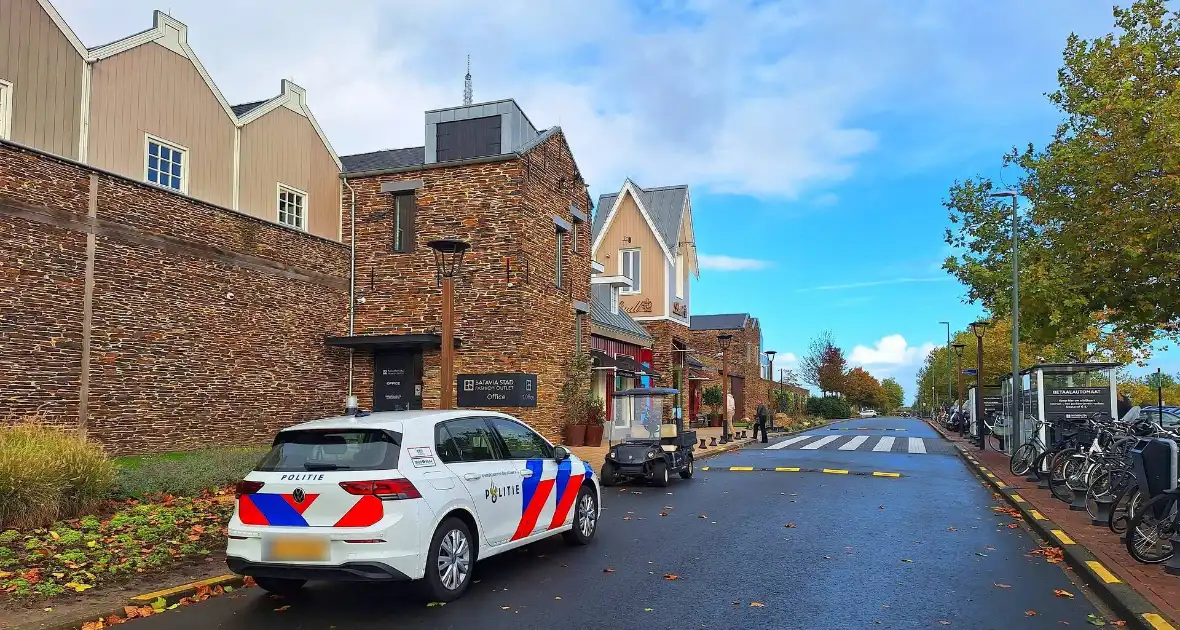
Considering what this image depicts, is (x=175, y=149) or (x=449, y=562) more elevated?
(x=175, y=149)

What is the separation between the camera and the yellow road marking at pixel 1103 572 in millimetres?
6938

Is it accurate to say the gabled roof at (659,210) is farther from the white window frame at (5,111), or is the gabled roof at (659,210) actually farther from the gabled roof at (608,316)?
the white window frame at (5,111)

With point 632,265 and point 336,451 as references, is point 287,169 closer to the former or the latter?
point 336,451

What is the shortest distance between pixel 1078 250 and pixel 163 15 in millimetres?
20097

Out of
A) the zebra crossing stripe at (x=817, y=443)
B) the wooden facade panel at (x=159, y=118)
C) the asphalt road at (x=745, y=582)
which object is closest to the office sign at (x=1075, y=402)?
the asphalt road at (x=745, y=582)

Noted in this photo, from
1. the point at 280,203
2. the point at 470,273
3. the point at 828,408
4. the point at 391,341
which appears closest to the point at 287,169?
the point at 280,203

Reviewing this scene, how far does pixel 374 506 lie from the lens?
6.18m

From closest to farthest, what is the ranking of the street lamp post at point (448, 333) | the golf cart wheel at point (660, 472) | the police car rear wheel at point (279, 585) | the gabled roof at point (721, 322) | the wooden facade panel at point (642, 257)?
the police car rear wheel at point (279, 585), the street lamp post at point (448, 333), the golf cart wheel at point (660, 472), the wooden facade panel at point (642, 257), the gabled roof at point (721, 322)

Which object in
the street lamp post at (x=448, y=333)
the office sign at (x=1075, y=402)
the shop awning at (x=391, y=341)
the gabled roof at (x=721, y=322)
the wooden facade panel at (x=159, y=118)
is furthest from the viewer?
the gabled roof at (x=721, y=322)

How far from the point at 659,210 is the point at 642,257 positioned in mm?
3276

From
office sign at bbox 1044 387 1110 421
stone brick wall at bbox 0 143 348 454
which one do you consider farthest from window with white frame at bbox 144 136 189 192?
office sign at bbox 1044 387 1110 421

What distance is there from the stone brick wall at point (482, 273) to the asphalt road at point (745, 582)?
32.0 ft

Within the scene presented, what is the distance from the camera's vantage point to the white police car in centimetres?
616

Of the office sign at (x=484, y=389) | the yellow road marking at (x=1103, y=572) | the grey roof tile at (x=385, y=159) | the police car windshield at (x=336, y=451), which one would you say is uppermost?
the grey roof tile at (x=385, y=159)
